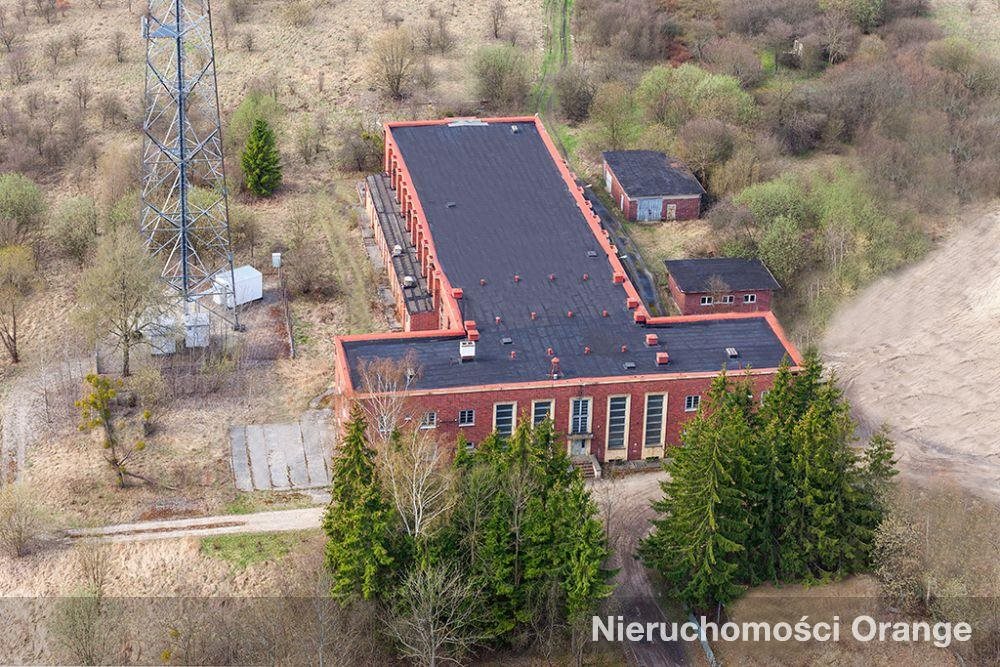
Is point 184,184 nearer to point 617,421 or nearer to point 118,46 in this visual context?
point 617,421

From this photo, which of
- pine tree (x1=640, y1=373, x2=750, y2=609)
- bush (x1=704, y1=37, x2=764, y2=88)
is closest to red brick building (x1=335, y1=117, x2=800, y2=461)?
pine tree (x1=640, y1=373, x2=750, y2=609)

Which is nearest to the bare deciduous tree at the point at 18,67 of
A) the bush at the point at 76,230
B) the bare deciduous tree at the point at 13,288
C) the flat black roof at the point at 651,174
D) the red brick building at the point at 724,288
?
the bush at the point at 76,230

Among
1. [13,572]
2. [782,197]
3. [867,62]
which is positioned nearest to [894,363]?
[782,197]

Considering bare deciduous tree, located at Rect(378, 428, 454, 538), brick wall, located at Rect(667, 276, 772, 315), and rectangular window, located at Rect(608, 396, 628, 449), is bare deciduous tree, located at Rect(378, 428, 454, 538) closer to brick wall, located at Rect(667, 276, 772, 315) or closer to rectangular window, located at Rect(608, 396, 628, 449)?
rectangular window, located at Rect(608, 396, 628, 449)

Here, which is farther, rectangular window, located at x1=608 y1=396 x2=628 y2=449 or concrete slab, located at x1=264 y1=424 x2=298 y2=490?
rectangular window, located at x1=608 y1=396 x2=628 y2=449

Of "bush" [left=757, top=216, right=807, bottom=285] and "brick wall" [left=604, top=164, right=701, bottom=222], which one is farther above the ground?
"bush" [left=757, top=216, right=807, bottom=285]

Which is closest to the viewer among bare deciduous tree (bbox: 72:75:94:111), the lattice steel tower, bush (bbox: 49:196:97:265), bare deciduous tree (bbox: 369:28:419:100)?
the lattice steel tower
